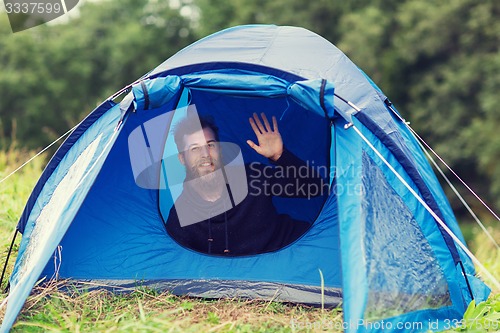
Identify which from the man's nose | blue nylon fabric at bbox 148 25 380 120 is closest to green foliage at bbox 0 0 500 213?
the man's nose

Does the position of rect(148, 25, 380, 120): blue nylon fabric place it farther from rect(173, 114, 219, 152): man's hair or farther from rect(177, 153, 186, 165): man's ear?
rect(177, 153, 186, 165): man's ear

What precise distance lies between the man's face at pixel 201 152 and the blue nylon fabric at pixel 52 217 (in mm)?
632

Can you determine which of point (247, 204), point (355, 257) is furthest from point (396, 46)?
point (355, 257)

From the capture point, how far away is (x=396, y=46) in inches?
628

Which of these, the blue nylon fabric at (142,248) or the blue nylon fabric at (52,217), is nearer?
the blue nylon fabric at (52,217)

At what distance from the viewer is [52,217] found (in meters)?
3.17

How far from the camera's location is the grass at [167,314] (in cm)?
297

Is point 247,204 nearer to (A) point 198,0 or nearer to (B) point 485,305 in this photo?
(B) point 485,305

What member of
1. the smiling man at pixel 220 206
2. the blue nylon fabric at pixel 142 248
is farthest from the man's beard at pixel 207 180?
the blue nylon fabric at pixel 142 248

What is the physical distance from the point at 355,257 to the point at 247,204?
128cm

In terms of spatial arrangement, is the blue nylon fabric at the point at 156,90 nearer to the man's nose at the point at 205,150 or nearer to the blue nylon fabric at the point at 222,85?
the blue nylon fabric at the point at 222,85

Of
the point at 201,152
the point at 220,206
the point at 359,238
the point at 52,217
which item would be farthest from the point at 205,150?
the point at 359,238

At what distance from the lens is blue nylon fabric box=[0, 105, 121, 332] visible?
9.29ft

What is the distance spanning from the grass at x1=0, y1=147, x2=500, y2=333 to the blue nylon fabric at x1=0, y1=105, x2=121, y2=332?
201 millimetres
